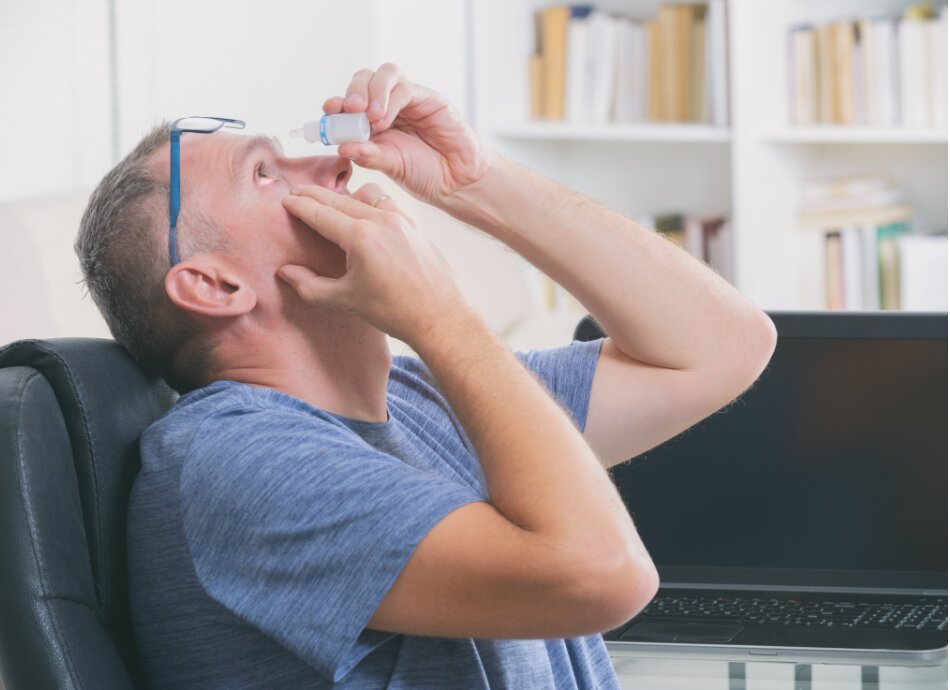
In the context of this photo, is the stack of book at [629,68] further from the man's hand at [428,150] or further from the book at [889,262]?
the man's hand at [428,150]

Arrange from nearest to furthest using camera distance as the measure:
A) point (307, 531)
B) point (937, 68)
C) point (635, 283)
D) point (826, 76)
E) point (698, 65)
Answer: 1. point (307, 531)
2. point (635, 283)
3. point (937, 68)
4. point (826, 76)
5. point (698, 65)

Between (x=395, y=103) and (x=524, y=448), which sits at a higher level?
(x=395, y=103)

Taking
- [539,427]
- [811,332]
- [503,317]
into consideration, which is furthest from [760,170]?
[539,427]

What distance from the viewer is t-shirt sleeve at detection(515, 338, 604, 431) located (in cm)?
145

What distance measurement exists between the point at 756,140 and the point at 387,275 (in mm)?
2818

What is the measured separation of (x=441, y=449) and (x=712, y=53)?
2733mm

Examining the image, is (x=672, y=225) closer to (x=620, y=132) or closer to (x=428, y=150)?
(x=620, y=132)

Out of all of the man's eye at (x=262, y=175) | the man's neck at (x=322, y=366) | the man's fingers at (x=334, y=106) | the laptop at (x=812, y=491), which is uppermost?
the man's fingers at (x=334, y=106)

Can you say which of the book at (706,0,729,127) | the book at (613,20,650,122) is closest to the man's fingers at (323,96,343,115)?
the book at (706,0,729,127)

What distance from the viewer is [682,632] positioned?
1.39 metres

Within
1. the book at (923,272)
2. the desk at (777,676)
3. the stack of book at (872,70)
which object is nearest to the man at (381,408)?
the desk at (777,676)

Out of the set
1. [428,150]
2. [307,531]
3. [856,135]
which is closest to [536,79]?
[856,135]

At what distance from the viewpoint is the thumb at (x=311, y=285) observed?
3.79 ft

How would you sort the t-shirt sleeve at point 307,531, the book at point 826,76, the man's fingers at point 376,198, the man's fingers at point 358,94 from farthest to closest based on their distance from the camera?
1. the book at point 826,76
2. the man's fingers at point 358,94
3. the man's fingers at point 376,198
4. the t-shirt sleeve at point 307,531
